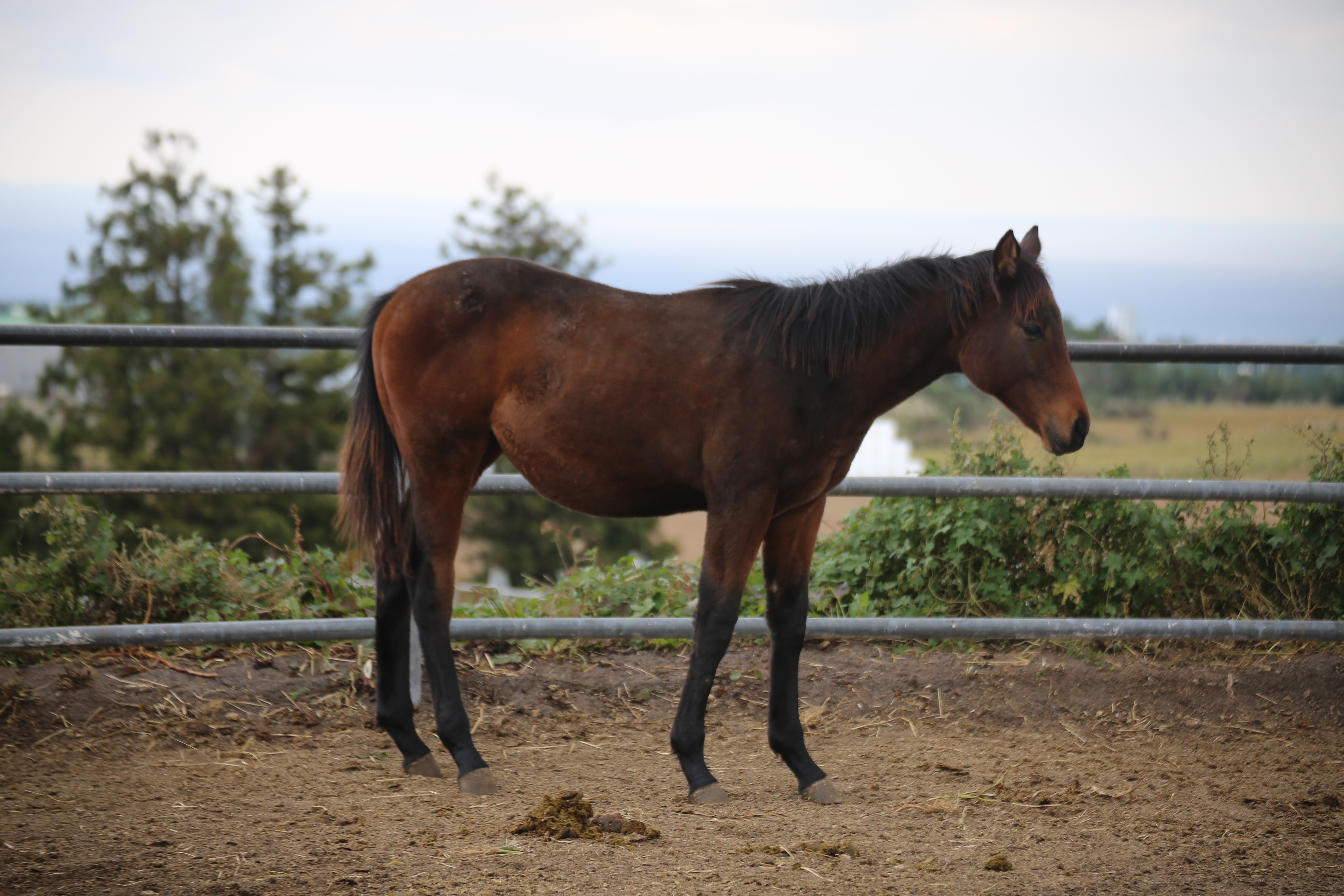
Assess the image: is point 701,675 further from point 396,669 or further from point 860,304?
point 860,304

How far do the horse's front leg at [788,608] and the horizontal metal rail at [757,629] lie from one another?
0.36m

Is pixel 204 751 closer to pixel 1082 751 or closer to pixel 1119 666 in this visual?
pixel 1082 751

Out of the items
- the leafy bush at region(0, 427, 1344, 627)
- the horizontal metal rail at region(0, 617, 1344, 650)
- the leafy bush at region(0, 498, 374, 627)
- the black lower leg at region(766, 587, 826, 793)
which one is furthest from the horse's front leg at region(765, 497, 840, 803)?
the leafy bush at region(0, 498, 374, 627)

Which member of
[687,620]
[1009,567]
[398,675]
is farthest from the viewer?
[1009,567]

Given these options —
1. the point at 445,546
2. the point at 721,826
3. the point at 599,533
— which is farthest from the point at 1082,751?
the point at 599,533

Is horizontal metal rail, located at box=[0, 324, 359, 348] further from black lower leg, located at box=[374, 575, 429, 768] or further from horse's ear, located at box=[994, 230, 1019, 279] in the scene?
horse's ear, located at box=[994, 230, 1019, 279]

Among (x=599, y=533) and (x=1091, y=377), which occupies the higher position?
(x=1091, y=377)

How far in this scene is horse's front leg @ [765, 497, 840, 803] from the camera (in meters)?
3.30

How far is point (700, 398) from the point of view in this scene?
3.16m

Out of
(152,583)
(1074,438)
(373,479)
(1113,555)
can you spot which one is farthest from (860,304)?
(152,583)

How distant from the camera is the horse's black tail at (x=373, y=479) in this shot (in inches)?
139

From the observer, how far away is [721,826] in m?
2.91

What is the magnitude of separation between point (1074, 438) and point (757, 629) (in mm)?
1405

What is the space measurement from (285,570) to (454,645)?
90 cm
